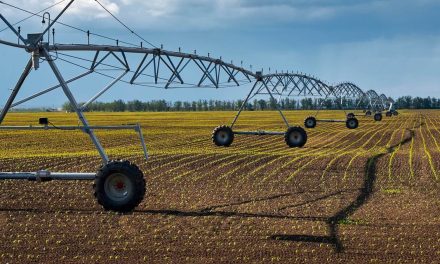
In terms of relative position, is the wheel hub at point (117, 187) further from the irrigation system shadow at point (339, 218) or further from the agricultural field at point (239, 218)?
the irrigation system shadow at point (339, 218)

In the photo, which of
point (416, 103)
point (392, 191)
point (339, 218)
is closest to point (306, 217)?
point (339, 218)

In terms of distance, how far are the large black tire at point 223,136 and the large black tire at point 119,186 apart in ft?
47.9

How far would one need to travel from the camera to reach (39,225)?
879 cm

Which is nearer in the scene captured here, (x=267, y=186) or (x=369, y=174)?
(x=267, y=186)

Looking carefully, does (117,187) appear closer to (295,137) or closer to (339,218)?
(339,218)

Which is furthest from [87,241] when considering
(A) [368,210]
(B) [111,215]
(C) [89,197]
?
(A) [368,210]

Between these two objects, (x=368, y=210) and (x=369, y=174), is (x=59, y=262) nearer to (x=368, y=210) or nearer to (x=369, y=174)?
(x=368, y=210)

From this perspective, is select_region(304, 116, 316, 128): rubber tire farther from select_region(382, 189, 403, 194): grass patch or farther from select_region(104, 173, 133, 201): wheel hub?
select_region(104, 173, 133, 201): wheel hub

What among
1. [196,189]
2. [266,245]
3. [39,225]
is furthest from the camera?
[196,189]

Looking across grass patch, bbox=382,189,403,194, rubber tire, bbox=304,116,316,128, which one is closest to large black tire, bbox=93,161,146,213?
grass patch, bbox=382,189,403,194

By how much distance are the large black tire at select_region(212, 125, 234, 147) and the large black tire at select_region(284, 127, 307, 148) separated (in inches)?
90.8

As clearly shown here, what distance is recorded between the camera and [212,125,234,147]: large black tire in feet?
79.4

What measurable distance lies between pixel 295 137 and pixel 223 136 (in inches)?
116

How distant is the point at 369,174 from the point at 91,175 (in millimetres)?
7753
